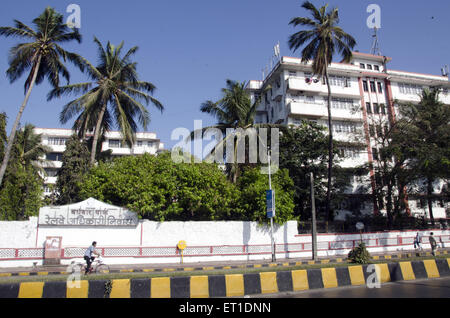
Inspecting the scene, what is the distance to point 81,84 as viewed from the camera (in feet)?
84.3

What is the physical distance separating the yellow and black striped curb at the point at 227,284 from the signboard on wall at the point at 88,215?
12.2 meters

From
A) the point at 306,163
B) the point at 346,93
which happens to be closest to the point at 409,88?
the point at 346,93

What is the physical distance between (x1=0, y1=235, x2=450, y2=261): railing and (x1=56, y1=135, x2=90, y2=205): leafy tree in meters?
7.45

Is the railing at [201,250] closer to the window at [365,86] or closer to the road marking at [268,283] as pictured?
the road marking at [268,283]

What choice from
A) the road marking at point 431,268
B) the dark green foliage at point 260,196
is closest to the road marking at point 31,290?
the road marking at point 431,268

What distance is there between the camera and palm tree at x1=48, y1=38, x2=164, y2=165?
24797 mm

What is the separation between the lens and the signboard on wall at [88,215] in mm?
18812

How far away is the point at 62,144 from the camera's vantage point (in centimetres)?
5597

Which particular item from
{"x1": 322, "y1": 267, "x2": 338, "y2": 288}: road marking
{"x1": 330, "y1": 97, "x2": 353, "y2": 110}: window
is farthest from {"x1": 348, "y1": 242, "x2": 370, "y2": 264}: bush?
{"x1": 330, "y1": 97, "x2": 353, "y2": 110}: window

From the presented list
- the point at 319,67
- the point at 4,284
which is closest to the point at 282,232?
the point at 319,67

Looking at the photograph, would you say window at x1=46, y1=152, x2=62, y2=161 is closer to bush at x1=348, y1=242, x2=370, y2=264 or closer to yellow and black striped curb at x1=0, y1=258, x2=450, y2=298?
yellow and black striped curb at x1=0, y1=258, x2=450, y2=298

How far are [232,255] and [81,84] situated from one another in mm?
17481

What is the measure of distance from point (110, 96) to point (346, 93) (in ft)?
85.1
